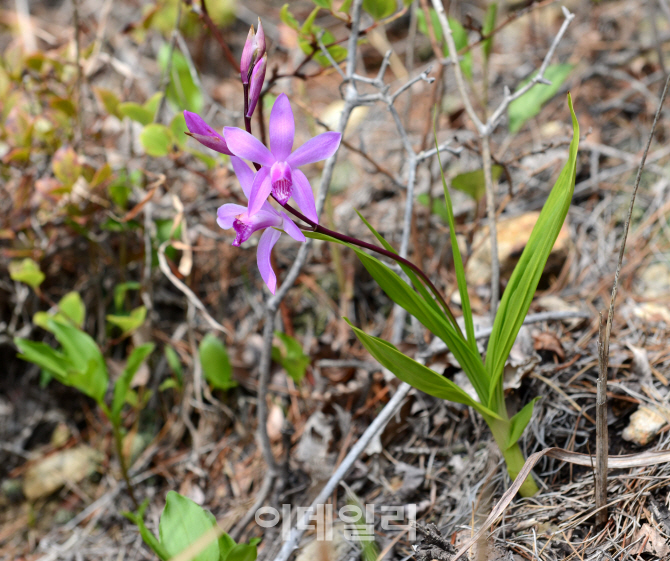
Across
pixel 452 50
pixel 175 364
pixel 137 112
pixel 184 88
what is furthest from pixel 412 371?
pixel 184 88

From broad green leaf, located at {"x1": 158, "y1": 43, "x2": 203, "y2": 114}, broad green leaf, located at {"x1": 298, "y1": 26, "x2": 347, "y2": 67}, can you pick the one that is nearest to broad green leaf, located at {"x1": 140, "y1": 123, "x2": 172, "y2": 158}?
broad green leaf, located at {"x1": 158, "y1": 43, "x2": 203, "y2": 114}

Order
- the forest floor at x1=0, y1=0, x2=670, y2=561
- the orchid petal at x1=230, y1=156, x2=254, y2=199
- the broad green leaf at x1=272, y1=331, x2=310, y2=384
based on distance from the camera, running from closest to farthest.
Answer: the orchid petal at x1=230, y1=156, x2=254, y2=199 → the forest floor at x1=0, y1=0, x2=670, y2=561 → the broad green leaf at x1=272, y1=331, x2=310, y2=384

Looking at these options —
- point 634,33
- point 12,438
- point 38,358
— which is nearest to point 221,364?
point 38,358

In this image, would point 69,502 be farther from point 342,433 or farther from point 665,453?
point 665,453

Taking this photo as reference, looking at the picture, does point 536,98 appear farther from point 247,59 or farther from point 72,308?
point 72,308

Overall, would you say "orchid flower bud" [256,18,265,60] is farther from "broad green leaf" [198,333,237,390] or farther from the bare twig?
"broad green leaf" [198,333,237,390]

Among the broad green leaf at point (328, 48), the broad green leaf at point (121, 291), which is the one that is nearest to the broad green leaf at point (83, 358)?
the broad green leaf at point (121, 291)

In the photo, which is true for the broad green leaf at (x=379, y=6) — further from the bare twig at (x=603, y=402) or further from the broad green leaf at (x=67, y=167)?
the broad green leaf at (x=67, y=167)
